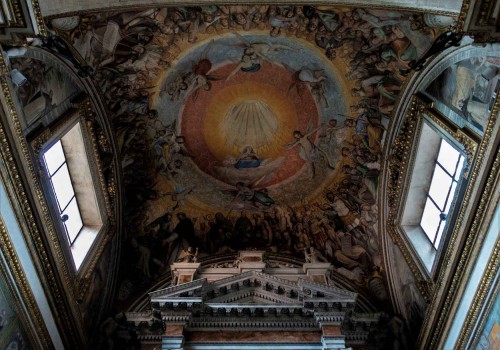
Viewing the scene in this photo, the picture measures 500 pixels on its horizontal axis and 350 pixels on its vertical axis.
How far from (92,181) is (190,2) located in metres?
5.14

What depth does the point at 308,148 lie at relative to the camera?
54.5ft

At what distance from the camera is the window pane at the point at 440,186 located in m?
13.3

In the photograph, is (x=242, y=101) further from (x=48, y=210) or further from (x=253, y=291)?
(x=48, y=210)

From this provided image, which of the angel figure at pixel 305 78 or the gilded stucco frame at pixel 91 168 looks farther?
the angel figure at pixel 305 78

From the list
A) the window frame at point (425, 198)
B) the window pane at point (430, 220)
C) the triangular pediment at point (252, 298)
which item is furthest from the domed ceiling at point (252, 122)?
the triangular pediment at point (252, 298)

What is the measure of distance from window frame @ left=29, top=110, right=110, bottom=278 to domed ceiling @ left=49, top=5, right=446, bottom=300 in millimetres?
1310

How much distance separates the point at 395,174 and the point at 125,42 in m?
7.72

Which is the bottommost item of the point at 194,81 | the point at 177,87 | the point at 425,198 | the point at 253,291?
the point at 253,291

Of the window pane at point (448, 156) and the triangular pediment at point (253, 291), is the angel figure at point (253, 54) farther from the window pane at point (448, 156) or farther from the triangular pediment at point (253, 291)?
the triangular pediment at point (253, 291)

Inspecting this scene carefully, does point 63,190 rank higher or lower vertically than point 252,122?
lower

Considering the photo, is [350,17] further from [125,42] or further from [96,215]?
[96,215]

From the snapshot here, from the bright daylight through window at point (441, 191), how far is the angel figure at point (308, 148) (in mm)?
3327

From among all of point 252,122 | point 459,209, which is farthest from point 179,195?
point 459,209

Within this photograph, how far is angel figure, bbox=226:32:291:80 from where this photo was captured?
14828 millimetres
